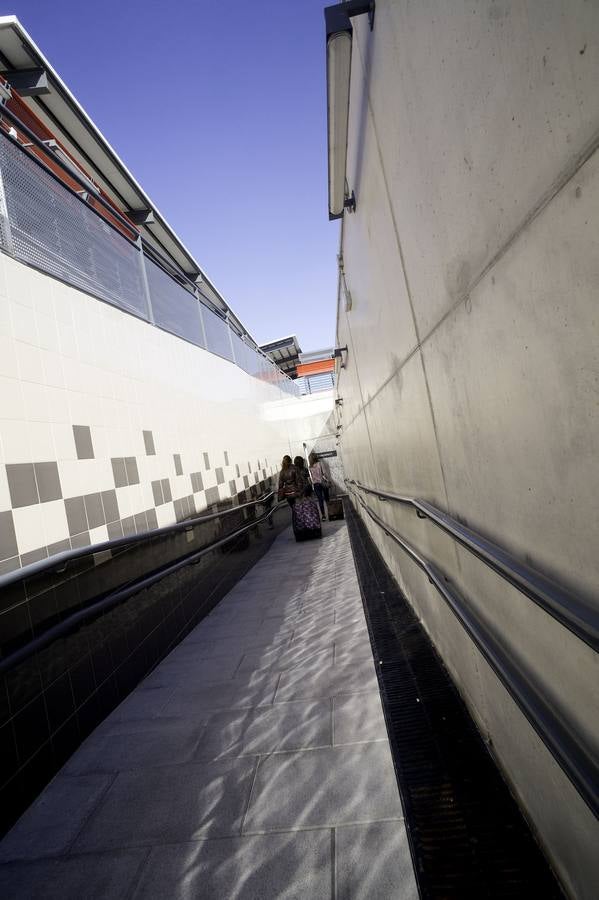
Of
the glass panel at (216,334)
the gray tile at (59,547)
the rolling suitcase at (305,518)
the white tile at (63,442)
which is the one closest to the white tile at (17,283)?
the white tile at (63,442)

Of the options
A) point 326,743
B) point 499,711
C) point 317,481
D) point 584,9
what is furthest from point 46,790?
point 317,481

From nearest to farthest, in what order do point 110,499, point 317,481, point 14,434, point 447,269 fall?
point 447,269 → point 14,434 → point 110,499 → point 317,481

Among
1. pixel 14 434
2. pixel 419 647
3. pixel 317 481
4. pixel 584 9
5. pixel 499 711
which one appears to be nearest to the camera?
pixel 584 9

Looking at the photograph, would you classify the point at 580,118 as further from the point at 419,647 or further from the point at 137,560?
the point at 137,560

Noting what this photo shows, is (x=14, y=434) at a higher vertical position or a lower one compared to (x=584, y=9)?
lower

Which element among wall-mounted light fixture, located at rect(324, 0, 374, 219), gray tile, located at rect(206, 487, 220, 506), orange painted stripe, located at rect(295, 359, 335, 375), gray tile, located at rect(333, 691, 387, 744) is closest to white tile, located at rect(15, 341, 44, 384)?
wall-mounted light fixture, located at rect(324, 0, 374, 219)

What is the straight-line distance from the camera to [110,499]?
323 centimetres

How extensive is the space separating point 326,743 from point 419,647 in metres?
0.93

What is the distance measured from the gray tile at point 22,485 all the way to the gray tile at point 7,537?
0.26ft

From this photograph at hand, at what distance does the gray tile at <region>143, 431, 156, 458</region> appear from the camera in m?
3.95

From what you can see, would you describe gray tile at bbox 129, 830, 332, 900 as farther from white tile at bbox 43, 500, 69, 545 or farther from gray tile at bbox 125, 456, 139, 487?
gray tile at bbox 125, 456, 139, 487

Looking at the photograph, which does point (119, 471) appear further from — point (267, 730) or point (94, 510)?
point (267, 730)

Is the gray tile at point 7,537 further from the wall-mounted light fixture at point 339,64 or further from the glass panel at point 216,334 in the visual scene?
the glass panel at point 216,334

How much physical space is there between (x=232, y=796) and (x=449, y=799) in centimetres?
81
